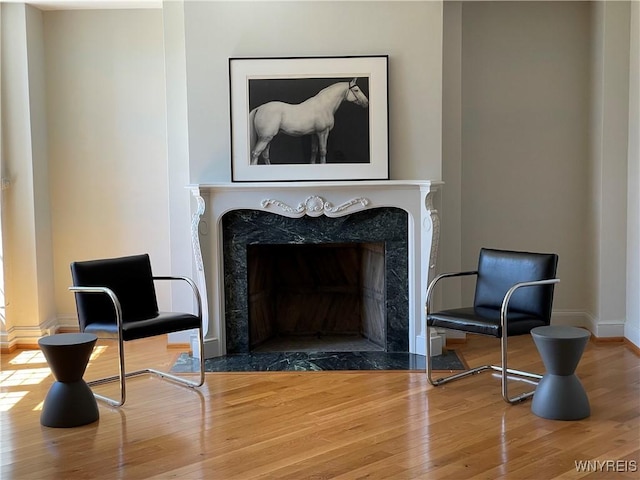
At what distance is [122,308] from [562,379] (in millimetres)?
2464

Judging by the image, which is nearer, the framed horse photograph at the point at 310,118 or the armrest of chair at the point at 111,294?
the armrest of chair at the point at 111,294

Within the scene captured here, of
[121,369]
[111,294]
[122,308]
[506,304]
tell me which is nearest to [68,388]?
[121,369]

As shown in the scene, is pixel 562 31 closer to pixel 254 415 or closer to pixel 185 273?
pixel 185 273

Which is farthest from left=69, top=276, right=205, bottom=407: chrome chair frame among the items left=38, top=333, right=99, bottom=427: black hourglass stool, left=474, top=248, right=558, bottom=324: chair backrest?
left=474, top=248, right=558, bottom=324: chair backrest

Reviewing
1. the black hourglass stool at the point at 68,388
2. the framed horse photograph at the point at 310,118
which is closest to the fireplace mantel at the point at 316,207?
the framed horse photograph at the point at 310,118

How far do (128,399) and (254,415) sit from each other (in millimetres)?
799

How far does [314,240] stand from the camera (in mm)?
5098

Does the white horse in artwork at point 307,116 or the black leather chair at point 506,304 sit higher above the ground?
the white horse in artwork at point 307,116

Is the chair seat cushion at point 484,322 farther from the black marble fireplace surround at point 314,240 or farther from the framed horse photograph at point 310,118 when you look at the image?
the framed horse photograph at point 310,118

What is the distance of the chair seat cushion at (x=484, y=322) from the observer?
4.12m

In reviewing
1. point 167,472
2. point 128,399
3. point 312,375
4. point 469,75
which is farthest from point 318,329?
point 167,472

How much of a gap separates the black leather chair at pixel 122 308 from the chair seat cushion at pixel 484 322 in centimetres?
138

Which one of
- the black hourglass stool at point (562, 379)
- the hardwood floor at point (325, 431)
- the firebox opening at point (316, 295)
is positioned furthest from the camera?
the firebox opening at point (316, 295)

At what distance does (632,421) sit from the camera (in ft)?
12.3
